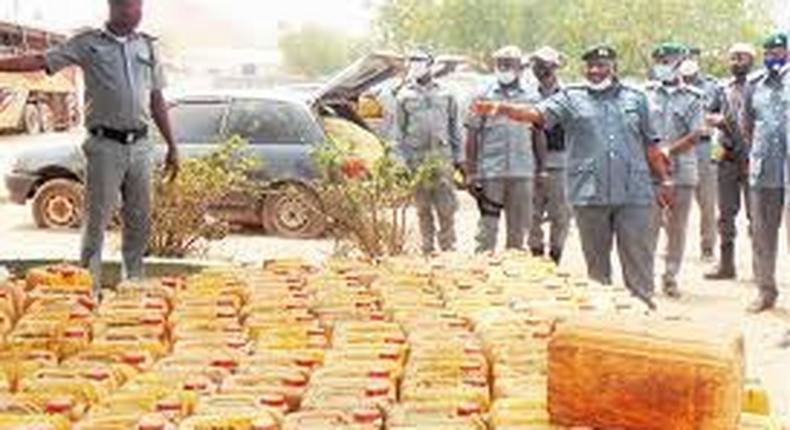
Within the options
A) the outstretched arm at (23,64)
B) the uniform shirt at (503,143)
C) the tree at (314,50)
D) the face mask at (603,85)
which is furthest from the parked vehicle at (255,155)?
the tree at (314,50)

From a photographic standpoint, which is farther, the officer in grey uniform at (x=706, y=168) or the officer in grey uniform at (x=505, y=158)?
the officer in grey uniform at (x=706, y=168)

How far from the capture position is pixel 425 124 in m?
11.2

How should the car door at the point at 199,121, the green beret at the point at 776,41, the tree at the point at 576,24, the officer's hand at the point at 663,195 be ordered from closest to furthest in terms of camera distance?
the officer's hand at the point at 663,195 → the green beret at the point at 776,41 → the car door at the point at 199,121 → the tree at the point at 576,24

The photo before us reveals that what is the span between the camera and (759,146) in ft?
30.7

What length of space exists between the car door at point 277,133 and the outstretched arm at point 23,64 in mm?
6072

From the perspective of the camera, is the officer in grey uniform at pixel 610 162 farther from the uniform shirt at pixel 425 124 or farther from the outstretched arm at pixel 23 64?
the uniform shirt at pixel 425 124

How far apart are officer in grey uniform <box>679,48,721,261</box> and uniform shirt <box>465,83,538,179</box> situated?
1.32 meters

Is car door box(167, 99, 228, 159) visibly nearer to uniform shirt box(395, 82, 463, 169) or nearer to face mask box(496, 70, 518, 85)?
uniform shirt box(395, 82, 463, 169)

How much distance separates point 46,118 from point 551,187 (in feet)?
76.1

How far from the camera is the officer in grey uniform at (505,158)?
1036 cm

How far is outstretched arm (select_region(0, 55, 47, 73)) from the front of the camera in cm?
674

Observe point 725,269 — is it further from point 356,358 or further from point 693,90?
point 356,358

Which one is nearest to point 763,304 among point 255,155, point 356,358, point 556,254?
point 556,254

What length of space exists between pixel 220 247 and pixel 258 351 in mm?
7737
